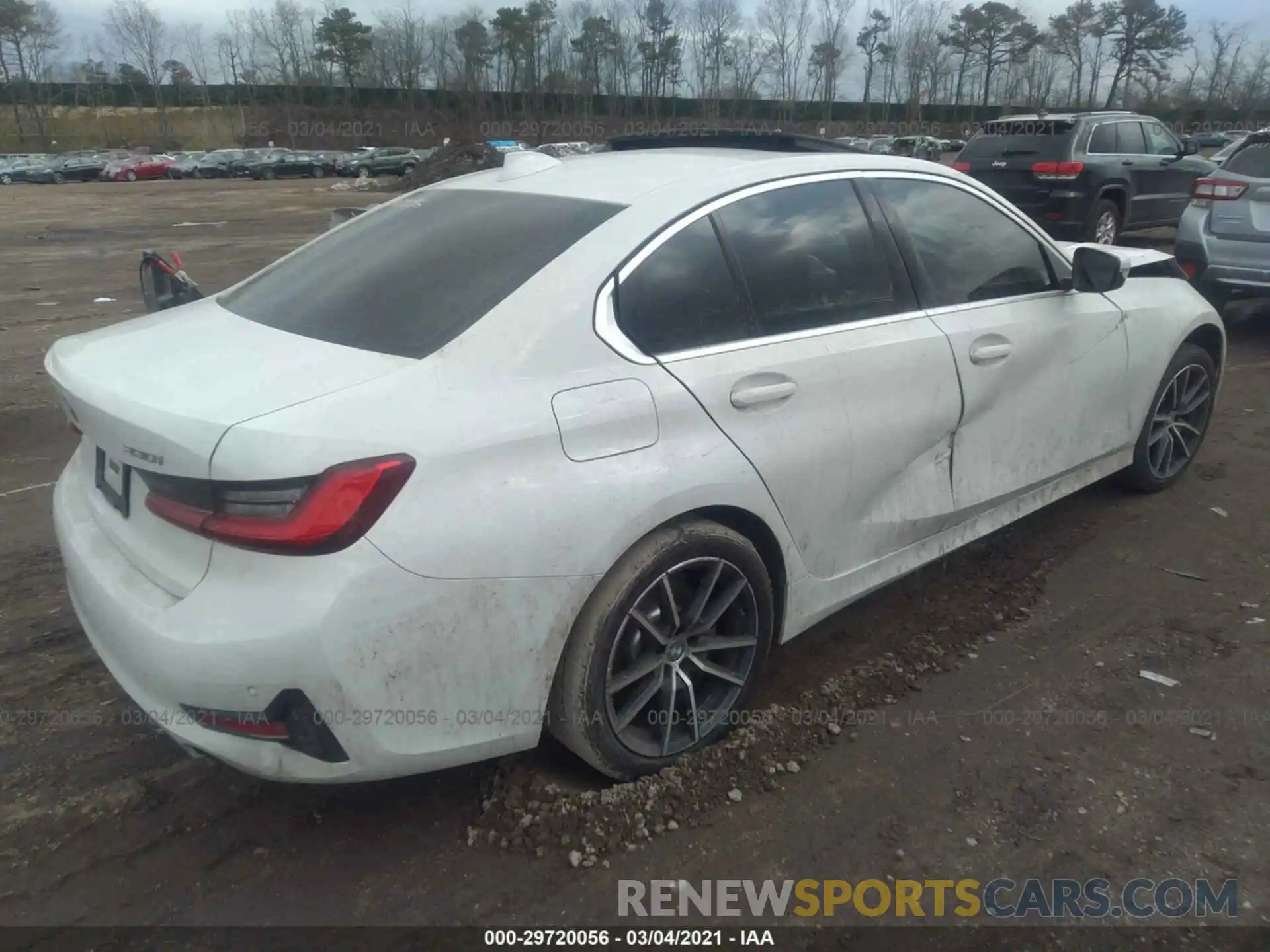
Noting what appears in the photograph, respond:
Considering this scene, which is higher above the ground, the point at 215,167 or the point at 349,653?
the point at 349,653

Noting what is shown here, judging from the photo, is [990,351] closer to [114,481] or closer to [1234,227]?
[114,481]

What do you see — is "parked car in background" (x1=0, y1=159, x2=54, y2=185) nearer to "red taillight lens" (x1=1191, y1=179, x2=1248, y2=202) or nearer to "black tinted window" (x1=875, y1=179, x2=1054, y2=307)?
"red taillight lens" (x1=1191, y1=179, x2=1248, y2=202)

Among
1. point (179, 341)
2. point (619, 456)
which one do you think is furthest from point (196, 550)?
point (619, 456)

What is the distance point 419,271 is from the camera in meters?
2.87

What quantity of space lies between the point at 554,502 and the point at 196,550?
2.76ft

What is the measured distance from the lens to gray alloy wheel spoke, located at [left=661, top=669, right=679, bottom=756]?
2799 millimetres

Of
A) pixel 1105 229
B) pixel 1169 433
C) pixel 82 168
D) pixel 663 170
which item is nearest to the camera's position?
pixel 663 170

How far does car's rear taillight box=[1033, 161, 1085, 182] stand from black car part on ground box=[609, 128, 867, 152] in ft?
28.4

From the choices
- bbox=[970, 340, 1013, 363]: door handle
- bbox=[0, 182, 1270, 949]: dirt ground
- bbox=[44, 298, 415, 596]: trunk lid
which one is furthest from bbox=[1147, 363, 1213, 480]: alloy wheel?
bbox=[44, 298, 415, 596]: trunk lid

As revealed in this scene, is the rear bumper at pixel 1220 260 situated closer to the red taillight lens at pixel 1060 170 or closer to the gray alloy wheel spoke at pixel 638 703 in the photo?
the red taillight lens at pixel 1060 170

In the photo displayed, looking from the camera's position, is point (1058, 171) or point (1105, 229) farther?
point (1105, 229)

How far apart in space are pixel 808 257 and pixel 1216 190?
6.84 m

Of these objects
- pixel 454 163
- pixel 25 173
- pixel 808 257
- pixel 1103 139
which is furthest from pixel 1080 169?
pixel 25 173

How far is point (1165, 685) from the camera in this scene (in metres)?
3.36
